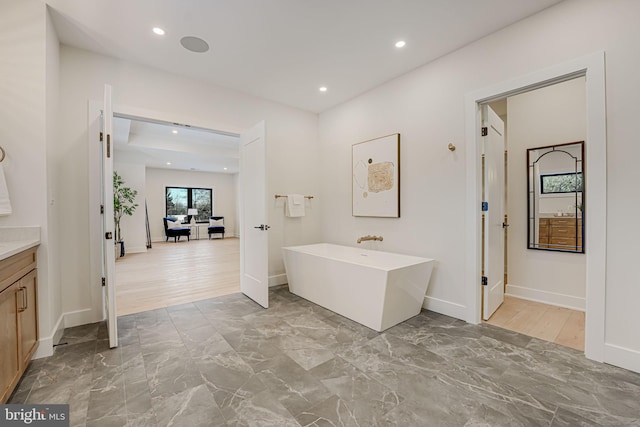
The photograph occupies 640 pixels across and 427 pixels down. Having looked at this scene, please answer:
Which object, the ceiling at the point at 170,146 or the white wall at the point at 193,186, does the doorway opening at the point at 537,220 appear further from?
the white wall at the point at 193,186

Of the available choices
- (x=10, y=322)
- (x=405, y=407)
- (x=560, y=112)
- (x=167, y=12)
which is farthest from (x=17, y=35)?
(x=560, y=112)

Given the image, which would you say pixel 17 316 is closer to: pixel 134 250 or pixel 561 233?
pixel 561 233

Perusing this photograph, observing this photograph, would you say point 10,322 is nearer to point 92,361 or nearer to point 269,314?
point 92,361

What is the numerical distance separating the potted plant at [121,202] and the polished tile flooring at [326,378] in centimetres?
469

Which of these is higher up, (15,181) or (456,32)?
(456,32)

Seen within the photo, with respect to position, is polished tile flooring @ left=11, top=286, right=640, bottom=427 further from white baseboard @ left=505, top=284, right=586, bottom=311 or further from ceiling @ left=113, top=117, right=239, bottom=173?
ceiling @ left=113, top=117, right=239, bottom=173

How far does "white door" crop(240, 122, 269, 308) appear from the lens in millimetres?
3195

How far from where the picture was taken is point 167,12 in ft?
7.41

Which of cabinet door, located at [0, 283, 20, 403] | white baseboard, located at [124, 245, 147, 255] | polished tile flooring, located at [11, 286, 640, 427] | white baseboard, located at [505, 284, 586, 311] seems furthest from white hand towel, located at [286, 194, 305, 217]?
white baseboard, located at [124, 245, 147, 255]

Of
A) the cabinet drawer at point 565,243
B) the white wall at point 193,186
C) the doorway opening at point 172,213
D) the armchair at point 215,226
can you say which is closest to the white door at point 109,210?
the doorway opening at point 172,213

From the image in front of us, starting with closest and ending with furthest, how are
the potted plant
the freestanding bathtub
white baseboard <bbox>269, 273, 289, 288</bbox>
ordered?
the freestanding bathtub → white baseboard <bbox>269, 273, 289, 288</bbox> → the potted plant

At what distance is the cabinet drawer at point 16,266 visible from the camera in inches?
61.2

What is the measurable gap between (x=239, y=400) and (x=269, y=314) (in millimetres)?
1364

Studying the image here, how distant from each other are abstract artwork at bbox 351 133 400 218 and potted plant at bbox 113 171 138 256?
5681 mm
